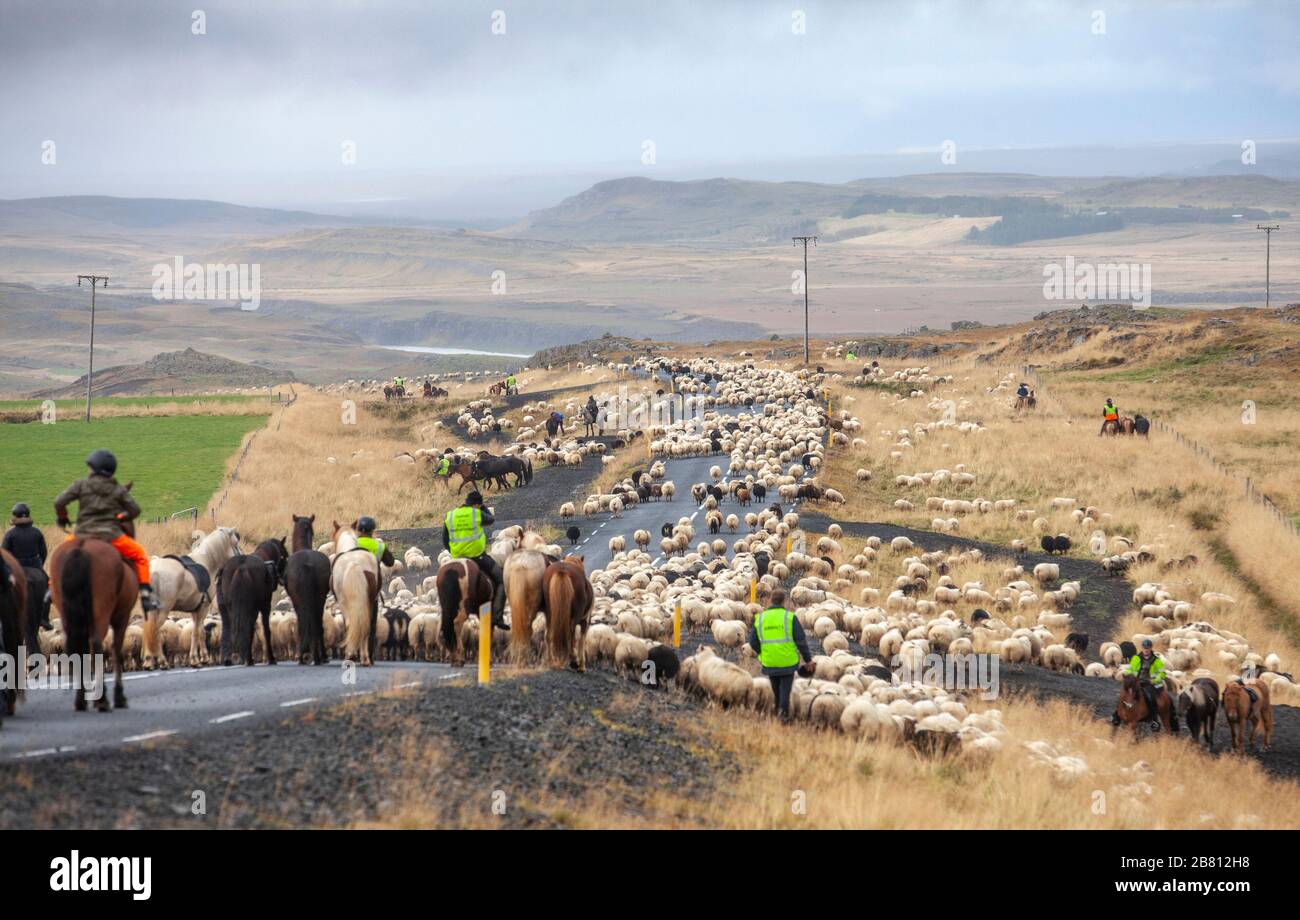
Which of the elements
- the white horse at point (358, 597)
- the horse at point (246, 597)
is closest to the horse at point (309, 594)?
the white horse at point (358, 597)

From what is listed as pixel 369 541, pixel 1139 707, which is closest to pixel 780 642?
pixel 369 541

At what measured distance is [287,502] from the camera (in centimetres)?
4219

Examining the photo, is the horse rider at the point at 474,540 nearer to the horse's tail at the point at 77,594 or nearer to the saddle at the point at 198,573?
the saddle at the point at 198,573

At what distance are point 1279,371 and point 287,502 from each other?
4811 centimetres

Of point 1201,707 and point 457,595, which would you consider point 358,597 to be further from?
point 1201,707

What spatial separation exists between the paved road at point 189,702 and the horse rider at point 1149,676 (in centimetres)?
1013

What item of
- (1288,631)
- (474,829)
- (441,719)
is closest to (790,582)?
(1288,631)

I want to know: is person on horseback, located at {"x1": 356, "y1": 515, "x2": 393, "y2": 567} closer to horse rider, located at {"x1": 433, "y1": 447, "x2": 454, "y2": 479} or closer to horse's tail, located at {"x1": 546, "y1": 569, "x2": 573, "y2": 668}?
horse's tail, located at {"x1": 546, "y1": 569, "x2": 573, "y2": 668}

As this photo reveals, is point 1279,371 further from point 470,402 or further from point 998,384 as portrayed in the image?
point 470,402

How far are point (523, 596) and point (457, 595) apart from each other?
0.87 metres

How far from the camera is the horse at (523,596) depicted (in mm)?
17938

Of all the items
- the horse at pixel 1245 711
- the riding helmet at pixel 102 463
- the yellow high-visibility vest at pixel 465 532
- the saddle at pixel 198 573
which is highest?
the riding helmet at pixel 102 463

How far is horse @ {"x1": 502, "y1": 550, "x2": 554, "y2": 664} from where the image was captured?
706 inches

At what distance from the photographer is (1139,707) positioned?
20.2 m
